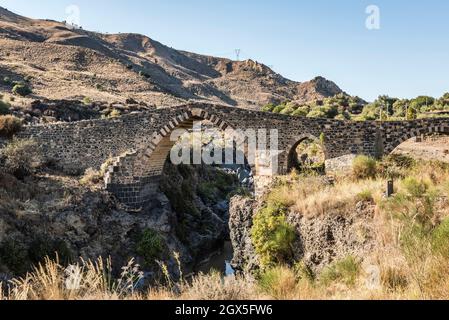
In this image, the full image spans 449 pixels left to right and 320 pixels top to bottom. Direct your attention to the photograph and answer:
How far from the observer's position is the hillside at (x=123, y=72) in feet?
168

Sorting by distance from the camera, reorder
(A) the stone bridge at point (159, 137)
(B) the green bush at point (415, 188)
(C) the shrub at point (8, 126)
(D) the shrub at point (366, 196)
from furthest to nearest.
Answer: (C) the shrub at point (8, 126) → (A) the stone bridge at point (159, 137) → (D) the shrub at point (366, 196) → (B) the green bush at point (415, 188)

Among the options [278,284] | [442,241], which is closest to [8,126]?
[278,284]

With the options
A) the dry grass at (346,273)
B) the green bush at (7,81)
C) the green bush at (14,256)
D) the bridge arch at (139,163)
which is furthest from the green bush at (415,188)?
the green bush at (7,81)

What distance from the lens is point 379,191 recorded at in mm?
11805

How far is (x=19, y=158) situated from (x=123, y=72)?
49.0 m

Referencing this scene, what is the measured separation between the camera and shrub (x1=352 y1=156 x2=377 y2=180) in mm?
A: 15641

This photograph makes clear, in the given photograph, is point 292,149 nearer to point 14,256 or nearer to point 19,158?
point 14,256

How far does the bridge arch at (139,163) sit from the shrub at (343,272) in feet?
44.8

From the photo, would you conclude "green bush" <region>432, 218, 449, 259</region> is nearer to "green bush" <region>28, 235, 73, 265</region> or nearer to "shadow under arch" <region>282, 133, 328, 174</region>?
"shadow under arch" <region>282, 133, 328, 174</region>

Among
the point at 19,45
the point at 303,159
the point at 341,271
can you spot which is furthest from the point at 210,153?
the point at 19,45

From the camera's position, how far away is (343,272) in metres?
7.77

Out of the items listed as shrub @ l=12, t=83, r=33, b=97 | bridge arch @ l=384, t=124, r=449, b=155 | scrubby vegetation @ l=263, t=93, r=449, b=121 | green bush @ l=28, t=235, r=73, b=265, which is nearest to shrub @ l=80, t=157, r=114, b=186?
green bush @ l=28, t=235, r=73, b=265

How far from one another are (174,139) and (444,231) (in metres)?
17.6

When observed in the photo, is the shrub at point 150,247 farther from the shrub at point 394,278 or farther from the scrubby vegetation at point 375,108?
the scrubby vegetation at point 375,108
